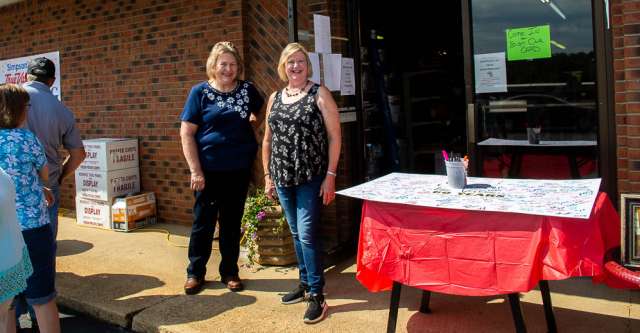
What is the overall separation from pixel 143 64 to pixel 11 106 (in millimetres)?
3821

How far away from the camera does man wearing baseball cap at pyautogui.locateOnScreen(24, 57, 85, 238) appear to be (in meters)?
4.03

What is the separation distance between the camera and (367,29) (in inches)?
243

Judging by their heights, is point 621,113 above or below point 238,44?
below

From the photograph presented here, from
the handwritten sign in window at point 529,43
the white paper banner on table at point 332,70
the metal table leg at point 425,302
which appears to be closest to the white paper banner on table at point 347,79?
the white paper banner on table at point 332,70

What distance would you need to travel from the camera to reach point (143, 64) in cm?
671

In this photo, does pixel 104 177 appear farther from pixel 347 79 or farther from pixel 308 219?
pixel 308 219

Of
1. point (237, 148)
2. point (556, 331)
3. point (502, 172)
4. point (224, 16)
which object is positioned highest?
point (224, 16)

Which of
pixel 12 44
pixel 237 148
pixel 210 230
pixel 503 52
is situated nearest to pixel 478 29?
pixel 503 52

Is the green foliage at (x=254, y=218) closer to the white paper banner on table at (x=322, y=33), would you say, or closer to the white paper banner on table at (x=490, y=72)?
the white paper banner on table at (x=322, y=33)

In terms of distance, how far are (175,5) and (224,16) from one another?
0.79 m

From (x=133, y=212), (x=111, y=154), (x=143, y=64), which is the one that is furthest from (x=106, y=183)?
(x=143, y=64)

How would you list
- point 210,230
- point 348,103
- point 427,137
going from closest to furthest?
point 210,230, point 348,103, point 427,137

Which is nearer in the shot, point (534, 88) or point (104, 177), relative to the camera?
point (534, 88)

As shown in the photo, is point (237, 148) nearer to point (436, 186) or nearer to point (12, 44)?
point (436, 186)
